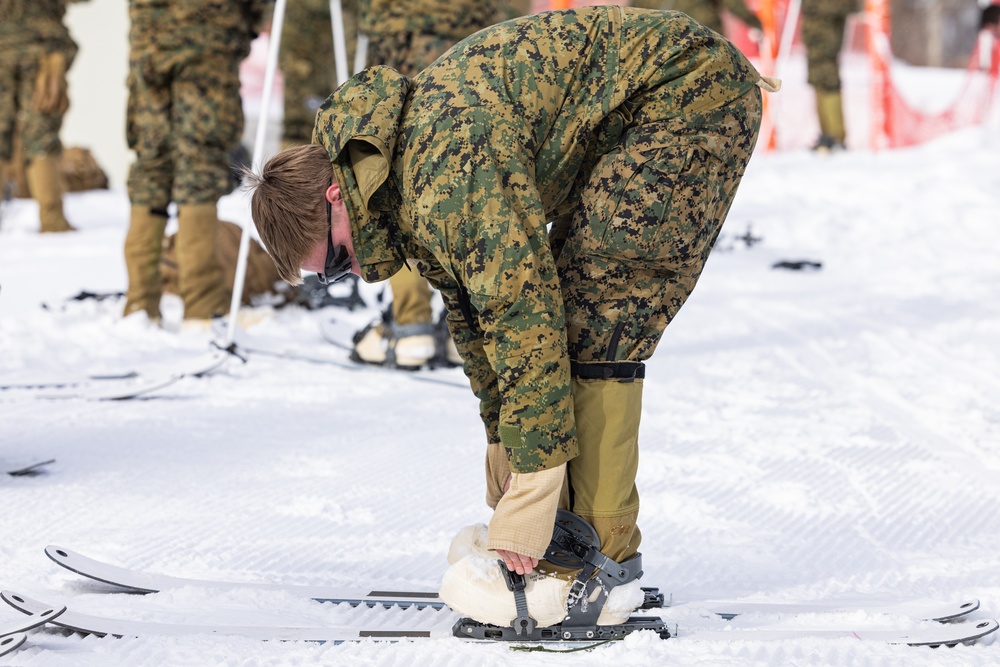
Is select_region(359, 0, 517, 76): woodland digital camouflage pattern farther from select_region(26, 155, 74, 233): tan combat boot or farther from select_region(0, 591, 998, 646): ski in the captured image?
select_region(26, 155, 74, 233): tan combat boot

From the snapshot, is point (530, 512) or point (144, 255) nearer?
point (530, 512)

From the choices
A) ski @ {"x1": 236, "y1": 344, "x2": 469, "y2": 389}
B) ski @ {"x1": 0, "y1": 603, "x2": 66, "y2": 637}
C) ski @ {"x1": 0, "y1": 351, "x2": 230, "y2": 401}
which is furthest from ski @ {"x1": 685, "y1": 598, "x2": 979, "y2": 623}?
ski @ {"x1": 0, "y1": 351, "x2": 230, "y2": 401}

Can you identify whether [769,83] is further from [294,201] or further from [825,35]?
[825,35]

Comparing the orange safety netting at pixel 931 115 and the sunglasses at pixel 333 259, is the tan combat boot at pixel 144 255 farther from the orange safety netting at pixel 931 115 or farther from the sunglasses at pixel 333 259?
the orange safety netting at pixel 931 115

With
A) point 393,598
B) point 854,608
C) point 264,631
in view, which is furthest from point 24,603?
point 854,608

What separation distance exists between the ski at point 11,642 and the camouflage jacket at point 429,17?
116 inches

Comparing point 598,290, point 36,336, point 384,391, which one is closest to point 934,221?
point 384,391

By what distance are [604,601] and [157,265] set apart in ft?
11.0

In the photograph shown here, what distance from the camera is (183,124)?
4383 mm

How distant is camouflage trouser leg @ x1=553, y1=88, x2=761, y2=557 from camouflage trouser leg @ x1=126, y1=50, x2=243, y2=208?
3032 mm

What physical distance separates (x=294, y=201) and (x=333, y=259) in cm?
11

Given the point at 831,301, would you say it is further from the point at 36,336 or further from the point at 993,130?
the point at 993,130

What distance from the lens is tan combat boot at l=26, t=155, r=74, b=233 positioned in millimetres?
7453

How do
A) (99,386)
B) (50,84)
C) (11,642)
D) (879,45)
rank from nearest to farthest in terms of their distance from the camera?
(11,642) < (99,386) < (50,84) < (879,45)
